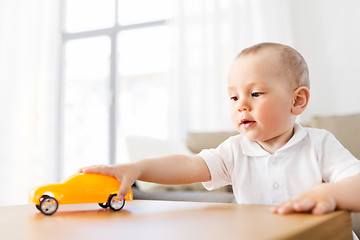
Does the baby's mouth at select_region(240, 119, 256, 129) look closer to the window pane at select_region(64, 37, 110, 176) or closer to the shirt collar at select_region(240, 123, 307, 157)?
the shirt collar at select_region(240, 123, 307, 157)

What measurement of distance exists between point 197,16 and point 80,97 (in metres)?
1.51

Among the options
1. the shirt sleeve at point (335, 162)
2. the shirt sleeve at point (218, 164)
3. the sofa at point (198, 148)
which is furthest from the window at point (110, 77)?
the shirt sleeve at point (335, 162)

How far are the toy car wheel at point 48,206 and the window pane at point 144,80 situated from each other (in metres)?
2.80

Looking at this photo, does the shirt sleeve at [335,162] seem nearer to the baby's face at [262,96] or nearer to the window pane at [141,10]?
the baby's face at [262,96]

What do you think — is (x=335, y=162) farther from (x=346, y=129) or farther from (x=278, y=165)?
(x=346, y=129)

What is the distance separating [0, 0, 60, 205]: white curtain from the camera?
3705 mm

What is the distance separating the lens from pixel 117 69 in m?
3.85

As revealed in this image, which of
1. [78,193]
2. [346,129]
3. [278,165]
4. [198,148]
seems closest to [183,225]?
[78,193]

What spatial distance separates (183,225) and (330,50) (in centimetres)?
277

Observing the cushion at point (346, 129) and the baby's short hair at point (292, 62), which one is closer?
the baby's short hair at point (292, 62)

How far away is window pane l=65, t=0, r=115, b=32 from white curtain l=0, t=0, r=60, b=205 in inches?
7.5

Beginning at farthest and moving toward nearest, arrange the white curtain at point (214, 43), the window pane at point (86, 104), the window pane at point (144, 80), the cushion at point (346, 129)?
the window pane at point (86, 104)
the window pane at point (144, 80)
the white curtain at point (214, 43)
the cushion at point (346, 129)

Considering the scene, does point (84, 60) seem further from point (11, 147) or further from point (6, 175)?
point (6, 175)

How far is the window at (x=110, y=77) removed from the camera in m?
3.64
